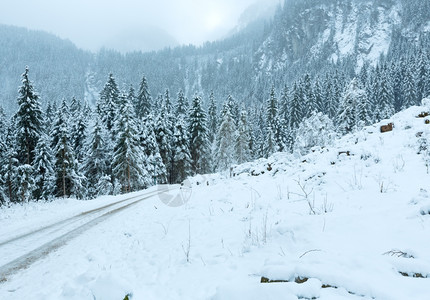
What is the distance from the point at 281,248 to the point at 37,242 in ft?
21.2

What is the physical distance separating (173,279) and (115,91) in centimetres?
4339

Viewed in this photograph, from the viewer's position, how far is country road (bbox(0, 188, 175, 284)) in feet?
16.6

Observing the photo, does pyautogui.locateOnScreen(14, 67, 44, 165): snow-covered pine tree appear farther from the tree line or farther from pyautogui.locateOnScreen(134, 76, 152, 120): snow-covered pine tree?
pyautogui.locateOnScreen(134, 76, 152, 120): snow-covered pine tree

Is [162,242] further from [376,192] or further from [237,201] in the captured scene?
[376,192]

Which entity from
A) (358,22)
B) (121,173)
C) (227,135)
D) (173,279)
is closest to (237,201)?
(173,279)

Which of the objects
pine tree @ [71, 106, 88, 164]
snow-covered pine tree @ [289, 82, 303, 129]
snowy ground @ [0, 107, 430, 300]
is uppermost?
snow-covered pine tree @ [289, 82, 303, 129]

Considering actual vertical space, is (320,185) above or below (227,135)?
below

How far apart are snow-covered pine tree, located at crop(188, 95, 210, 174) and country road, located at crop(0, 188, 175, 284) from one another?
29482 mm

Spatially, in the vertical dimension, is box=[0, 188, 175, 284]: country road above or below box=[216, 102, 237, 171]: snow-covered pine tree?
below

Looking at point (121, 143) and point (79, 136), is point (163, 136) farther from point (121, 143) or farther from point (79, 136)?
point (79, 136)

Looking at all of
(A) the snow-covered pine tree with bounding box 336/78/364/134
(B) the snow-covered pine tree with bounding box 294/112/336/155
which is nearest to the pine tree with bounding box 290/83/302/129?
(A) the snow-covered pine tree with bounding box 336/78/364/134

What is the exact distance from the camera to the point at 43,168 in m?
25.6

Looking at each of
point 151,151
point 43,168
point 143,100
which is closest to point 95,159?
point 43,168

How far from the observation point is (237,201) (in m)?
7.93
